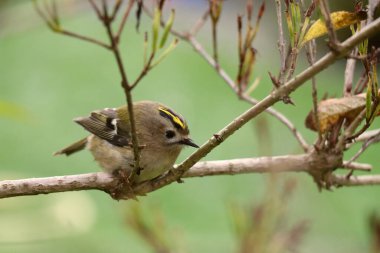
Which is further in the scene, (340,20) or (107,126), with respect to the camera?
(107,126)

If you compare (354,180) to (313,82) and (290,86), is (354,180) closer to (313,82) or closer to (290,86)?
(313,82)

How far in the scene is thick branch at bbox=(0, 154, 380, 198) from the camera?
1.83m

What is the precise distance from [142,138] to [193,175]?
432mm

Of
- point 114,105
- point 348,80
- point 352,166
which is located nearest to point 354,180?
point 352,166

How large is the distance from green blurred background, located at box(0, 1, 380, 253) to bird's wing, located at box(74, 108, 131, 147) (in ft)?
1.18

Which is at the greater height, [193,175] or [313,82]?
[313,82]

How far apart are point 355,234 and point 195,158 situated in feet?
7.69

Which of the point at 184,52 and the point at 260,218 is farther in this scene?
the point at 184,52

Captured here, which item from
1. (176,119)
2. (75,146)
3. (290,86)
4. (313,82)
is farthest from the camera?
(75,146)

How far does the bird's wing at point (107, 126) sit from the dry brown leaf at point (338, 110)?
676 millimetres

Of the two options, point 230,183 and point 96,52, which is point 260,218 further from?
point 96,52

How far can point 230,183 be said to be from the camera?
424 cm

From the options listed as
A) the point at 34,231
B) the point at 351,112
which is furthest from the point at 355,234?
the point at 351,112

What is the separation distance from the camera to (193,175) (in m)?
1.99
